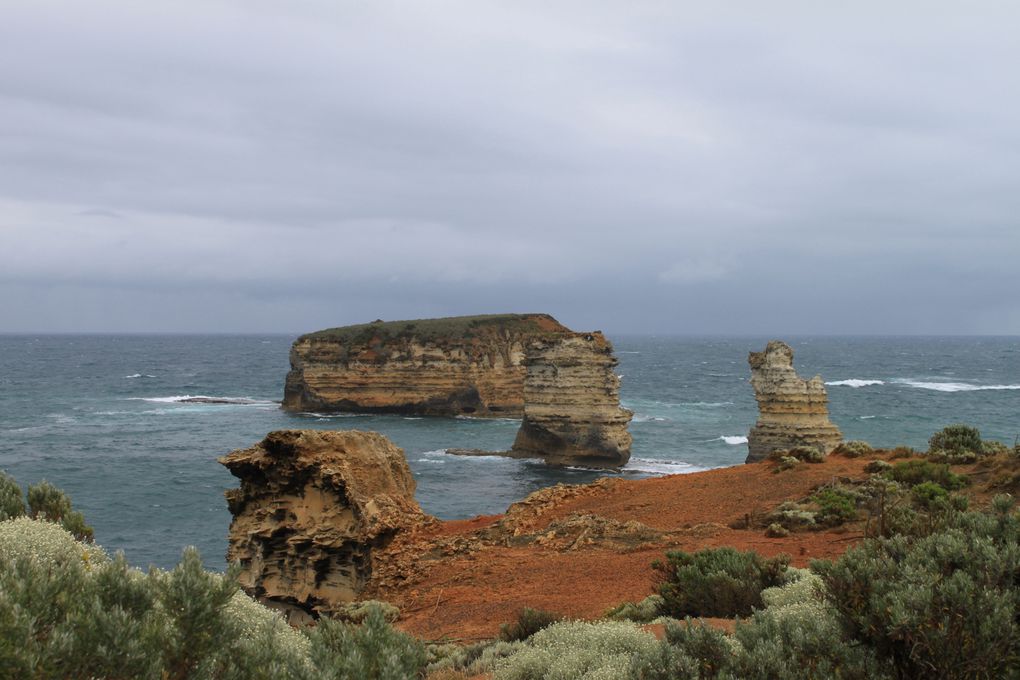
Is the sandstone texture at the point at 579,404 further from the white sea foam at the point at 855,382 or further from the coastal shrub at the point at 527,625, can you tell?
the white sea foam at the point at 855,382

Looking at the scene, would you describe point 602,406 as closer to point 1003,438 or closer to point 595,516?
point 595,516

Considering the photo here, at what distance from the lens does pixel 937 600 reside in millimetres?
5266

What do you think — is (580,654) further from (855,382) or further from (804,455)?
(855,382)

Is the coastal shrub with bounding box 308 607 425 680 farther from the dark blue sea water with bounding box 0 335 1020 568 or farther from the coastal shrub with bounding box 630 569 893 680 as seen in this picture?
the dark blue sea water with bounding box 0 335 1020 568

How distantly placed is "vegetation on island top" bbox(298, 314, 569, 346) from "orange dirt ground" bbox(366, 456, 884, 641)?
155 feet

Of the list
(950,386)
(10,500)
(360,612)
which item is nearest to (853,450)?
(360,612)

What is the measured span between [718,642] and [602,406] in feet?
126

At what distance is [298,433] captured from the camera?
15.4 m

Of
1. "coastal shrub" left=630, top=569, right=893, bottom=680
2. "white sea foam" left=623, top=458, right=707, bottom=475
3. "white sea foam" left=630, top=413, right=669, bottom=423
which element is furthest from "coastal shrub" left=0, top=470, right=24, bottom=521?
"white sea foam" left=630, top=413, right=669, bottom=423

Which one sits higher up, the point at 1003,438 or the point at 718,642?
the point at 718,642

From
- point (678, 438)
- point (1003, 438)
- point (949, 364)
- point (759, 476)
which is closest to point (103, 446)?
point (678, 438)

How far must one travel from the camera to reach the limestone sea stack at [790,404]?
3050 centimetres

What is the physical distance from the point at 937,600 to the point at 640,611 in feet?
16.9

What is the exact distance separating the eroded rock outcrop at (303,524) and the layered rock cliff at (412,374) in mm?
52961
